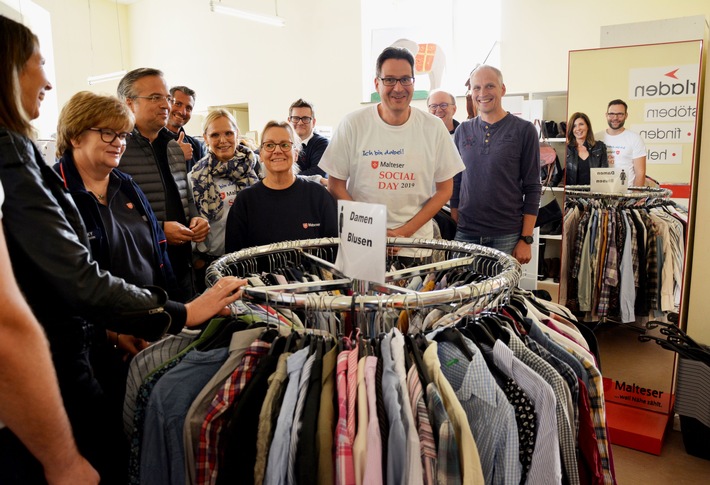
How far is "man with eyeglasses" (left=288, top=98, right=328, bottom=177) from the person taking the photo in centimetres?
388

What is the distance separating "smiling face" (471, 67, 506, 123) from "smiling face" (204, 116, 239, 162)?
4.49 feet

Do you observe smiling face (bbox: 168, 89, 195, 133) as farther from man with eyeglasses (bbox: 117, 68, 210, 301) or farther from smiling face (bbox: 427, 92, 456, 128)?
smiling face (bbox: 427, 92, 456, 128)

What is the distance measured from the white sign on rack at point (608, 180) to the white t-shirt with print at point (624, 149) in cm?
2

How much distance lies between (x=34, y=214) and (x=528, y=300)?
4.27 ft

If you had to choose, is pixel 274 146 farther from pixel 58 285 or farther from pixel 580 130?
pixel 580 130

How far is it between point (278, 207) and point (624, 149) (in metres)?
1.85

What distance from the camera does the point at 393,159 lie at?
2320mm

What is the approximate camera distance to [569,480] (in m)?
1.17

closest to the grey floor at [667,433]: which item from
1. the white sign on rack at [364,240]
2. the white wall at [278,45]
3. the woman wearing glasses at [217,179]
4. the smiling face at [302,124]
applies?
the white sign on rack at [364,240]

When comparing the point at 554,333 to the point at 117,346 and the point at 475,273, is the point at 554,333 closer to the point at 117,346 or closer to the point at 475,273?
the point at 475,273

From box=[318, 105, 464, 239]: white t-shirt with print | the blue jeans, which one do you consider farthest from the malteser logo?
box=[318, 105, 464, 239]: white t-shirt with print

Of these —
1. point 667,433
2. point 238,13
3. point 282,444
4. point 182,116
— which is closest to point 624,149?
point 667,433

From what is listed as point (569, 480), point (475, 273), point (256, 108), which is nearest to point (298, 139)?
point (475, 273)

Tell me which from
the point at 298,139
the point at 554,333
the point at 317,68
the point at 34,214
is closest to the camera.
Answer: the point at 34,214
